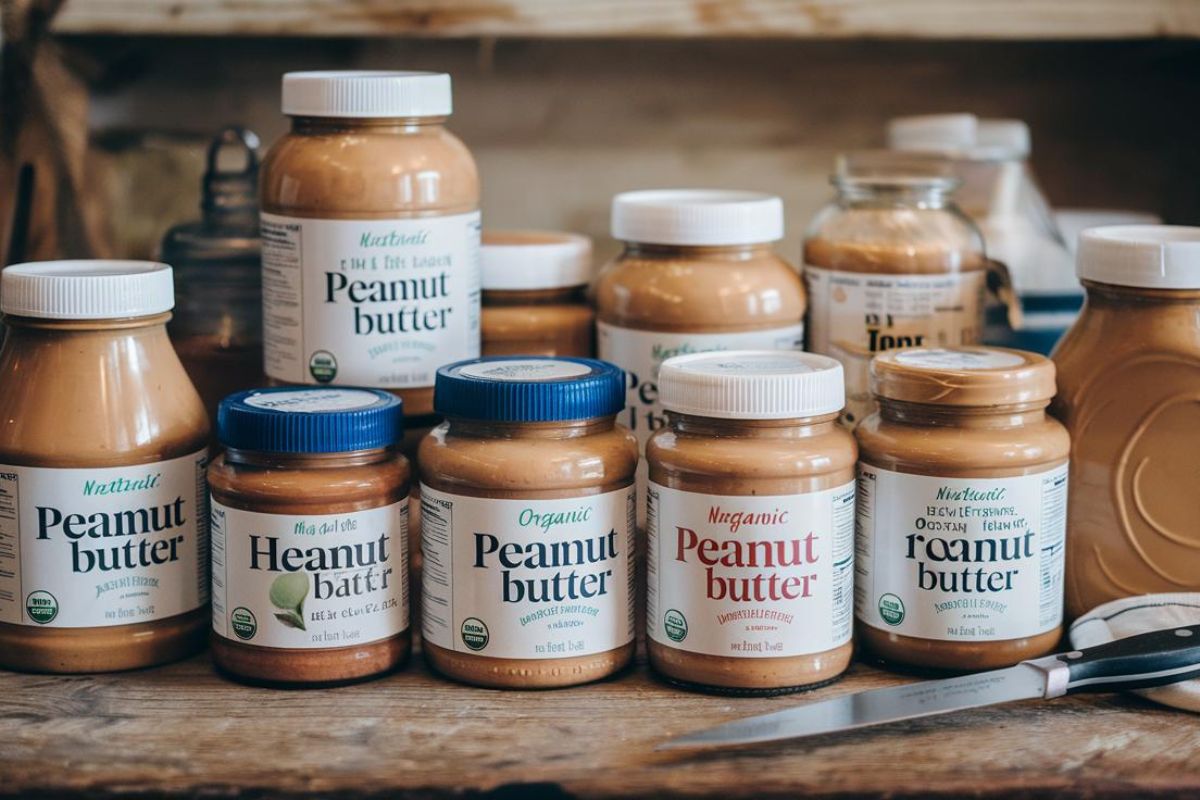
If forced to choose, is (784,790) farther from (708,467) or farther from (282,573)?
(282,573)

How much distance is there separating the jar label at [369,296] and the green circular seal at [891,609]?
1.04 ft

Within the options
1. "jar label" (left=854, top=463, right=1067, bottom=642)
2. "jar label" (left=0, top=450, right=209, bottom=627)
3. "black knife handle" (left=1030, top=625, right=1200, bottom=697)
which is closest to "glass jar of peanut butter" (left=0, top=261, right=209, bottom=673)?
"jar label" (left=0, top=450, right=209, bottom=627)

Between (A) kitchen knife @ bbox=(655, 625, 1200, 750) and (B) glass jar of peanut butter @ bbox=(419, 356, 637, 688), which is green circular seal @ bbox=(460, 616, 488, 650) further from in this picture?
(A) kitchen knife @ bbox=(655, 625, 1200, 750)

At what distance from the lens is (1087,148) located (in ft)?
4.70

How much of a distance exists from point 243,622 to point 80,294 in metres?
0.21

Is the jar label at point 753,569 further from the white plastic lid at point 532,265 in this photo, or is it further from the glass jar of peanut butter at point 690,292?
the white plastic lid at point 532,265

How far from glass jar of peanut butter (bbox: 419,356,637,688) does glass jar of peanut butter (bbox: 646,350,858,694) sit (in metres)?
0.03

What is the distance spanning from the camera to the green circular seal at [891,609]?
88 cm

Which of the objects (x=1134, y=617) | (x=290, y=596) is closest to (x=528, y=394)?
(x=290, y=596)

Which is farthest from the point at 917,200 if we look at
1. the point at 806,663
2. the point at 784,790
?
the point at 784,790

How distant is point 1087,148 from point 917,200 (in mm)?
493

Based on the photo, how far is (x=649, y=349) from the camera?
0.97 meters

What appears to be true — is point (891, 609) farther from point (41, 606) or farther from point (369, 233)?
point (41, 606)

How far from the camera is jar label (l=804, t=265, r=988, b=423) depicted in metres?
0.99
